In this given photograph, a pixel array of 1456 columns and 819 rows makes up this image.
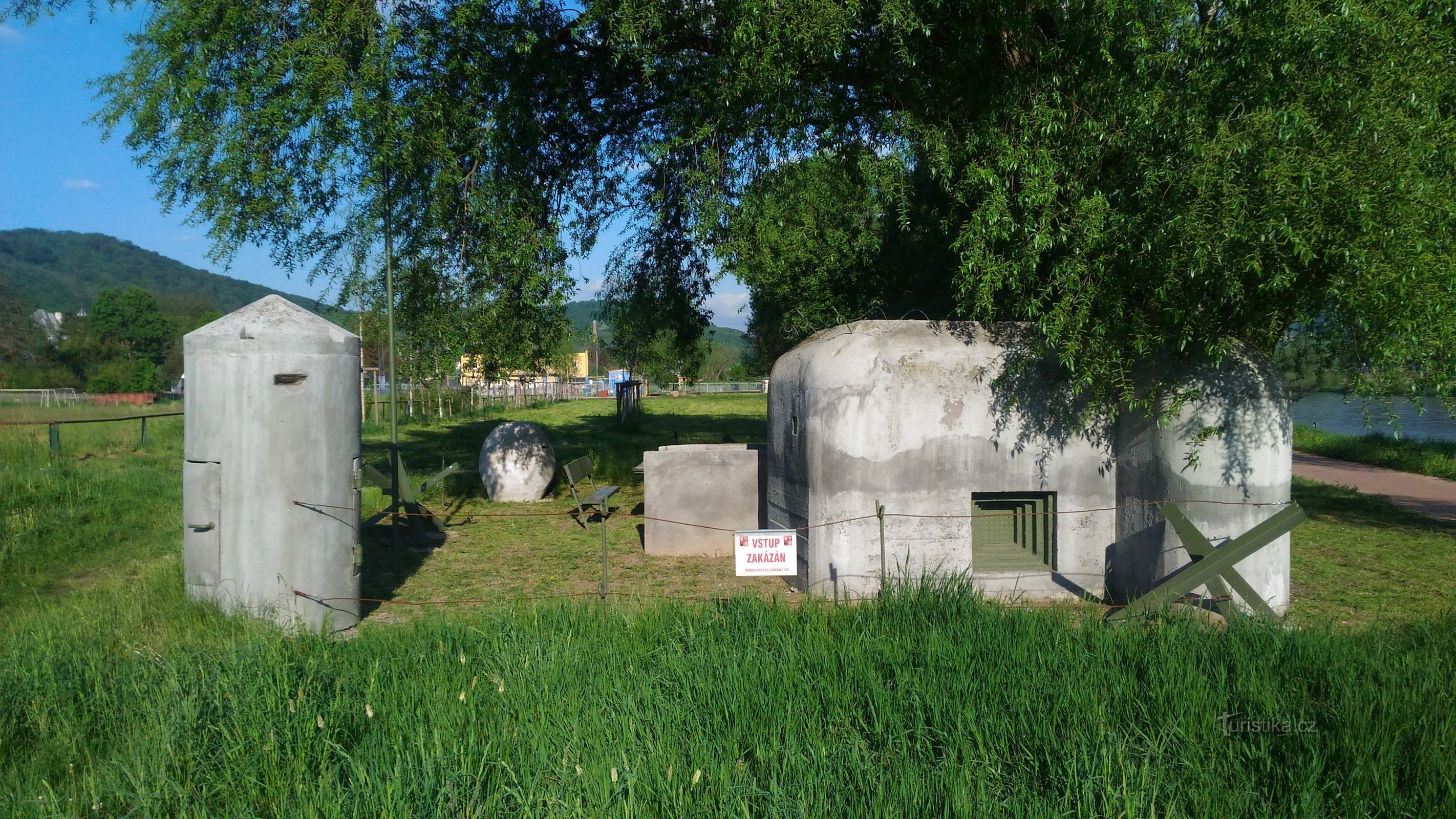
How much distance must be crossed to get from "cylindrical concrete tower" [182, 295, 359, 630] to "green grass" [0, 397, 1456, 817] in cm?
55

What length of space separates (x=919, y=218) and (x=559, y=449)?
483 inches

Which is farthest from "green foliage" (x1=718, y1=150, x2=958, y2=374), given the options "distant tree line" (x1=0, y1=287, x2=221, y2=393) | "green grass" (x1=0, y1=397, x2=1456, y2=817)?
"distant tree line" (x1=0, y1=287, x2=221, y2=393)

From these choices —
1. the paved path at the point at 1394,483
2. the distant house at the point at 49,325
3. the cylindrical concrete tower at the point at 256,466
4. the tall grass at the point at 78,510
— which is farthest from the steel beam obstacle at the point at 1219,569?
the distant house at the point at 49,325

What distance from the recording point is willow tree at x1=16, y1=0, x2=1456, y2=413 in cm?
691

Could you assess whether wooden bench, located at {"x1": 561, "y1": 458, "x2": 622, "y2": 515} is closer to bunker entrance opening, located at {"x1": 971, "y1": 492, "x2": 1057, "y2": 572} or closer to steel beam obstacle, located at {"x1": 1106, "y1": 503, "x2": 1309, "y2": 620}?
bunker entrance opening, located at {"x1": 971, "y1": 492, "x2": 1057, "y2": 572}

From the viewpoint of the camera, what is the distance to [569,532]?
13.5 m

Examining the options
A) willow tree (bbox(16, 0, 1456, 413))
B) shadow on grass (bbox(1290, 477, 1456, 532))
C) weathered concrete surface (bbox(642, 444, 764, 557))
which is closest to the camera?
willow tree (bbox(16, 0, 1456, 413))

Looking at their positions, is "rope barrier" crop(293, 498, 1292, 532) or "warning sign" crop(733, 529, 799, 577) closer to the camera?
"warning sign" crop(733, 529, 799, 577)

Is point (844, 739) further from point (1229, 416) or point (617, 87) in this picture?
point (617, 87)

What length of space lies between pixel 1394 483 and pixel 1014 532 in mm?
15540

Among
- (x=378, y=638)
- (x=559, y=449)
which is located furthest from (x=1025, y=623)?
(x=559, y=449)

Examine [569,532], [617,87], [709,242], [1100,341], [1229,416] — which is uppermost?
[617,87]

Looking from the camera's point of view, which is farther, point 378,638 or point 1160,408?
point 1160,408

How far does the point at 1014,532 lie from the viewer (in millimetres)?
9617
